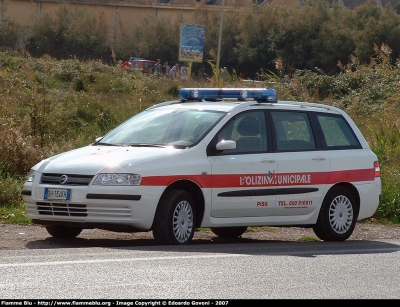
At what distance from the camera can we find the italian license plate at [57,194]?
9.17 meters

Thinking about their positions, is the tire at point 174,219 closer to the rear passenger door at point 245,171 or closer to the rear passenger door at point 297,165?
the rear passenger door at point 245,171

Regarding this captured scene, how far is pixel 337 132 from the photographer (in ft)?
37.8

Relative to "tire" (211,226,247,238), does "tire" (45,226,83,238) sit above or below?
above

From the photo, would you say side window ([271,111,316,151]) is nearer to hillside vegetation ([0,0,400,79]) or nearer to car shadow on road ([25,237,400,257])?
car shadow on road ([25,237,400,257])

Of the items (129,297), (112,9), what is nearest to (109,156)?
(129,297)

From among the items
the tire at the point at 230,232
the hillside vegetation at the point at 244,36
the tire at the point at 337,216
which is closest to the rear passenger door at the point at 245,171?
the tire at the point at 337,216

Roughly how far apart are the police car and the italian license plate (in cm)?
1

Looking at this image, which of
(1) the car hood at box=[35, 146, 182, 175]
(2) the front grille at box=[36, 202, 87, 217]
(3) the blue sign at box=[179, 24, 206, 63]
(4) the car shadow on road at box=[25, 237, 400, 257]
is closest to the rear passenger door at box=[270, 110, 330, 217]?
(4) the car shadow on road at box=[25, 237, 400, 257]

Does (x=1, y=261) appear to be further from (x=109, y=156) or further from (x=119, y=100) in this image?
(x=119, y=100)

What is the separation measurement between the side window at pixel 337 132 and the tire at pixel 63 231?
11.3 feet

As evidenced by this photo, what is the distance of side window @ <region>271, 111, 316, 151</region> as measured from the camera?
10.7 metres

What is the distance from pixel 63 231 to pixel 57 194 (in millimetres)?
982

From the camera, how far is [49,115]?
17.2m

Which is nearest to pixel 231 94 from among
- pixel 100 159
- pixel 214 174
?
pixel 214 174
